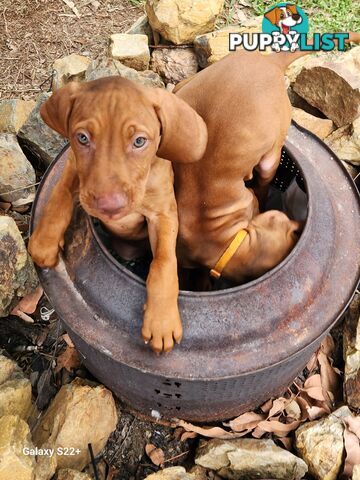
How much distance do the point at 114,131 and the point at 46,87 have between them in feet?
7.93

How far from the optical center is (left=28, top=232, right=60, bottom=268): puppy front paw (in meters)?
2.11

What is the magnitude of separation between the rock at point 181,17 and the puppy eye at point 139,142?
220 cm

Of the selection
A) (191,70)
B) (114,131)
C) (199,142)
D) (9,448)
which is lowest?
(9,448)

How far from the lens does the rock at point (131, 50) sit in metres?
3.55

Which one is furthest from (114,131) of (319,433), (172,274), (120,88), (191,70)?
Result: (191,70)

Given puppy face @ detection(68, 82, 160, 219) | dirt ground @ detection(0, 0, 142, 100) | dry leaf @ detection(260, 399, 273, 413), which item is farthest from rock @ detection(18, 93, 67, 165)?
dry leaf @ detection(260, 399, 273, 413)

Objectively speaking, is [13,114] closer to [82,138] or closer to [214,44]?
[214,44]

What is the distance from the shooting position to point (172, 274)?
1.96m

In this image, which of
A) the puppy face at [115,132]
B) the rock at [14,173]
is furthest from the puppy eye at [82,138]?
the rock at [14,173]

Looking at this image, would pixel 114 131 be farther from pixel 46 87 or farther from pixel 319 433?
pixel 46 87

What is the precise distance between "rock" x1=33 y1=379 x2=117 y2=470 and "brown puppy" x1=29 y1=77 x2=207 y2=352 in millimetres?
666

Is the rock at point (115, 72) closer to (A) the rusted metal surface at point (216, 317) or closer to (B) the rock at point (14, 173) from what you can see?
(B) the rock at point (14, 173)

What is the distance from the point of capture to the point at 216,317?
1905 mm

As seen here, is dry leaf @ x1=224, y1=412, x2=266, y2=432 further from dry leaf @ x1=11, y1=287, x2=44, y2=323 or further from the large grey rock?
dry leaf @ x1=11, y1=287, x2=44, y2=323
